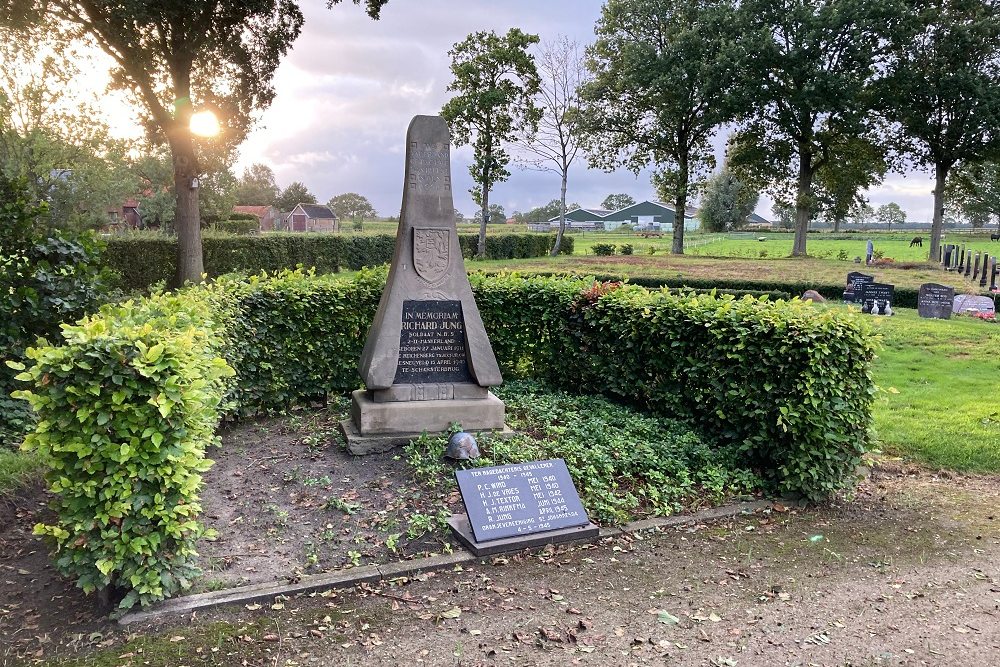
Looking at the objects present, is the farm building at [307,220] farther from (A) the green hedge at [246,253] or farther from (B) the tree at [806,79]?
(B) the tree at [806,79]

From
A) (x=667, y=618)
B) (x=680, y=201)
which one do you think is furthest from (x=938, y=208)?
(x=667, y=618)

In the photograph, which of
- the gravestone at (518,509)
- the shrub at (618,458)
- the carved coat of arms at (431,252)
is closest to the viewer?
the gravestone at (518,509)

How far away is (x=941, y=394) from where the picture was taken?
9.85 meters

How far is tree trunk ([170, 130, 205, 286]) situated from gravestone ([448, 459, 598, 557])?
15.8 metres

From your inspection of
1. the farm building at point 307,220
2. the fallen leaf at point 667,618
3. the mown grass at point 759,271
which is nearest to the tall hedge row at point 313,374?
the fallen leaf at point 667,618

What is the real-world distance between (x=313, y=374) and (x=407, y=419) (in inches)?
77.2

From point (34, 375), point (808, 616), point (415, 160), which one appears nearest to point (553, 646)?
point (808, 616)

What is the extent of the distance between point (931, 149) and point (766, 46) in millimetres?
11721

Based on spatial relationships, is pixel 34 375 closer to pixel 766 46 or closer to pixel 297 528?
pixel 297 528

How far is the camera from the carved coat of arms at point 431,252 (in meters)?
7.43

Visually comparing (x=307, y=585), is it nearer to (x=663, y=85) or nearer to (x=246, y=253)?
(x=246, y=253)

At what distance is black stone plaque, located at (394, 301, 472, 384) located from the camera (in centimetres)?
746

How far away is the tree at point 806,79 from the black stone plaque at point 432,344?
3429 centimetres

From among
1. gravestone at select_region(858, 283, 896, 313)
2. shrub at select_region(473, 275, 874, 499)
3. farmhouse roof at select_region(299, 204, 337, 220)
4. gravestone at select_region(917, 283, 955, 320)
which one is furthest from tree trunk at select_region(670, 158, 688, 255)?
farmhouse roof at select_region(299, 204, 337, 220)
